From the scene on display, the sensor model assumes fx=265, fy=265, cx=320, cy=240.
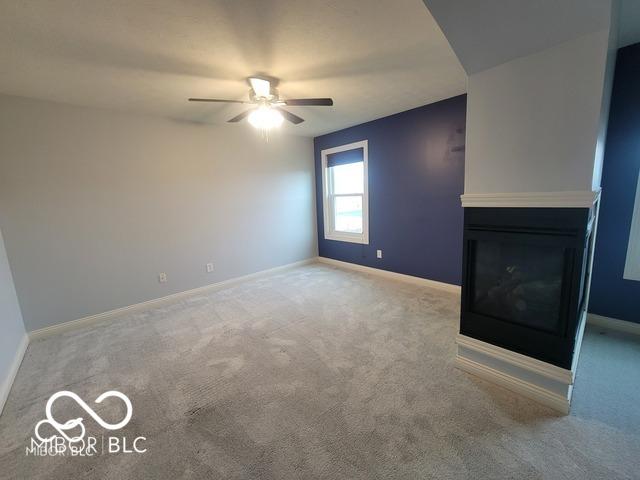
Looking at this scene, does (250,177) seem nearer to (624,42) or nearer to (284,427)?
(284,427)

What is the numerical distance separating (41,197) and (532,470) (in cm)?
432

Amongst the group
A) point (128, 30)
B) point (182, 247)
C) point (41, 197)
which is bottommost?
point (182, 247)

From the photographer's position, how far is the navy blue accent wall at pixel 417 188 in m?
3.26

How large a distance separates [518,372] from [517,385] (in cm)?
9

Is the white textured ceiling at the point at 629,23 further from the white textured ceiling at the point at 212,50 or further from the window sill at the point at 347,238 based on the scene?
the window sill at the point at 347,238

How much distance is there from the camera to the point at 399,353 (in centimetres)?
218

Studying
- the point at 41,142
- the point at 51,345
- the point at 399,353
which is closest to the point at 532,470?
the point at 399,353

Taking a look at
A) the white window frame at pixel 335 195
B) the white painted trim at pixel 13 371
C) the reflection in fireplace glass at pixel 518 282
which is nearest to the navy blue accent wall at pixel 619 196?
the reflection in fireplace glass at pixel 518 282

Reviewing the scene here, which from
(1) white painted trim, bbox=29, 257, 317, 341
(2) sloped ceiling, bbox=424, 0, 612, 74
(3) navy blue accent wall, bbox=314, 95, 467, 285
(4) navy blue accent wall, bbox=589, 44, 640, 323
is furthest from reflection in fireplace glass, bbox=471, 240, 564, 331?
(1) white painted trim, bbox=29, 257, 317, 341

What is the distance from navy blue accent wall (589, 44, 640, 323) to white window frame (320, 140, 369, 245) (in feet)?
8.50

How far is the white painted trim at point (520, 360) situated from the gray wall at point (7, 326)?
3246 millimetres

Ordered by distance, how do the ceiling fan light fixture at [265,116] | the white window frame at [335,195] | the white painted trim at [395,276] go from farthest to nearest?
1. the white window frame at [335,195]
2. the white painted trim at [395,276]
3. the ceiling fan light fixture at [265,116]

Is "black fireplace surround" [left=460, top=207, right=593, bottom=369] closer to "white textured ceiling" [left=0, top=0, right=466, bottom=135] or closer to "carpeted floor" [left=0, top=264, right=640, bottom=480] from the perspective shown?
"carpeted floor" [left=0, top=264, right=640, bottom=480]

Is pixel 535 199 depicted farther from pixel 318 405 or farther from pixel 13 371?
pixel 13 371
